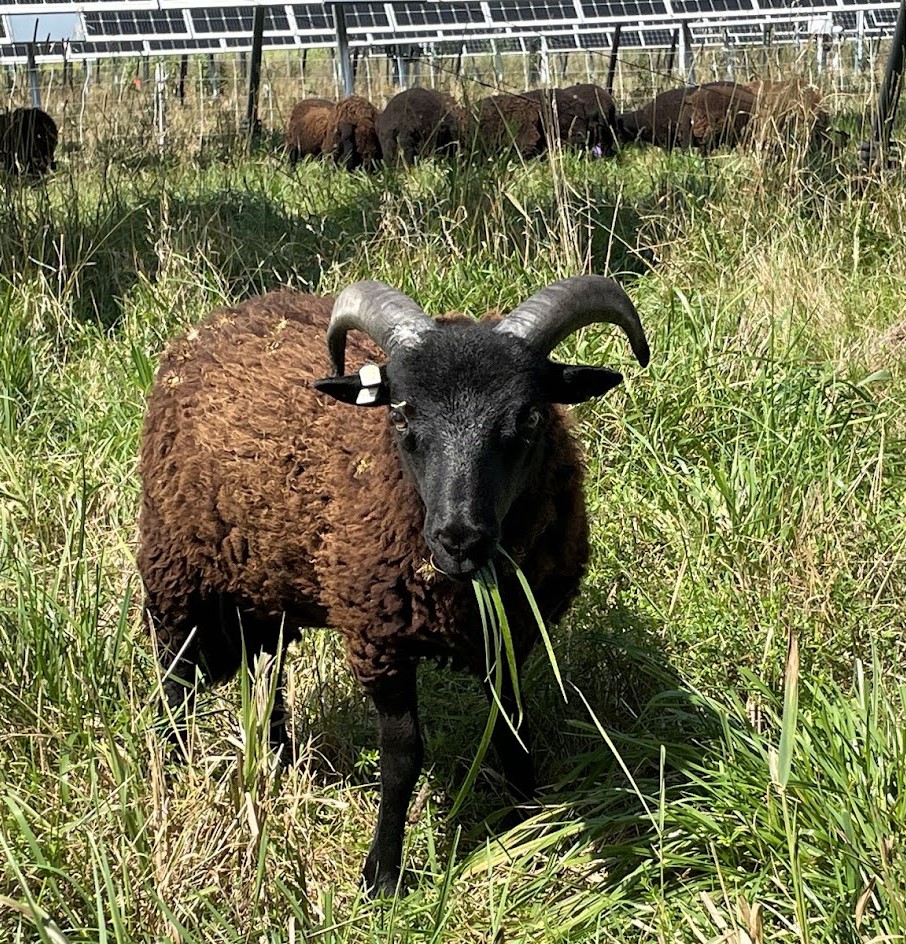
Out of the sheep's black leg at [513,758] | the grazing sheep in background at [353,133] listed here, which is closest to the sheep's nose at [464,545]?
the sheep's black leg at [513,758]

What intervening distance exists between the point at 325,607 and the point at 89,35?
21595 millimetres

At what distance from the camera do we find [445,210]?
691 cm

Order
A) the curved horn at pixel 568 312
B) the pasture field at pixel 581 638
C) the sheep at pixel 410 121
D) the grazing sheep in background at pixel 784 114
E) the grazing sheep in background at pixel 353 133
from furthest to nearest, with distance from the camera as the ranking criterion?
the grazing sheep in background at pixel 353 133
the sheep at pixel 410 121
the grazing sheep in background at pixel 784 114
the curved horn at pixel 568 312
the pasture field at pixel 581 638

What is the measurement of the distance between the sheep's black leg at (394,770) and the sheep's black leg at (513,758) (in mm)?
381

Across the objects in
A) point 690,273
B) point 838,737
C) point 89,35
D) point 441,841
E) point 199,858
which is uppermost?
point 89,35

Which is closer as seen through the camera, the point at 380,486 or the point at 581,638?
the point at 380,486

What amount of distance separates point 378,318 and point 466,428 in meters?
0.48

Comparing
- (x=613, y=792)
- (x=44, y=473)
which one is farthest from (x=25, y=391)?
(x=613, y=792)

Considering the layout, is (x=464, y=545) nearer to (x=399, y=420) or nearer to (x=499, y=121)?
(x=399, y=420)

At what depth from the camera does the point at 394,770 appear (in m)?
3.41

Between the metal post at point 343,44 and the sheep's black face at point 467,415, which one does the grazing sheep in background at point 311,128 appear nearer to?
the metal post at point 343,44

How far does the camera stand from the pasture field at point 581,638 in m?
2.82

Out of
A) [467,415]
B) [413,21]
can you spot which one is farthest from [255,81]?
[467,415]

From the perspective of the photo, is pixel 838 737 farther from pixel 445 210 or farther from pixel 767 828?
pixel 445 210
